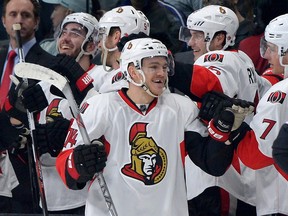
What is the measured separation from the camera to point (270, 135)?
527 centimetres

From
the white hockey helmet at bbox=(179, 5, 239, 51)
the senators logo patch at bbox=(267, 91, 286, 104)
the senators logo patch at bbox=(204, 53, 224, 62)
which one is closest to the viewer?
the senators logo patch at bbox=(267, 91, 286, 104)

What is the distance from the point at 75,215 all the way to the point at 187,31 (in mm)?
1392

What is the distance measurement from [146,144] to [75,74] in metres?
0.93

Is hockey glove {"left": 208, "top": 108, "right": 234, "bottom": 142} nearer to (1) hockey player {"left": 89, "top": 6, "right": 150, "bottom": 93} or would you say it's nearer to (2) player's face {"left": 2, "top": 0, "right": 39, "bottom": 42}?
(1) hockey player {"left": 89, "top": 6, "right": 150, "bottom": 93}

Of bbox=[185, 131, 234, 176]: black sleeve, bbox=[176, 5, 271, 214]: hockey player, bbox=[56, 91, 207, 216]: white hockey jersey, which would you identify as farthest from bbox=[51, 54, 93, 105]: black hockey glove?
bbox=[185, 131, 234, 176]: black sleeve

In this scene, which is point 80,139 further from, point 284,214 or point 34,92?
point 284,214

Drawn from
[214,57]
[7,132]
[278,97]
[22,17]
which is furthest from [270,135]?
[22,17]

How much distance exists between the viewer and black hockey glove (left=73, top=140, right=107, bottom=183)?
5.08 metres

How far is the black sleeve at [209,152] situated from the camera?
520cm

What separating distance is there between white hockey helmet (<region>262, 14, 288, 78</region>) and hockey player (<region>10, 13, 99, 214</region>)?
1.05 meters

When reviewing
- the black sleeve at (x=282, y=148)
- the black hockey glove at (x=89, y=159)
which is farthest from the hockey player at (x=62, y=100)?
the black sleeve at (x=282, y=148)

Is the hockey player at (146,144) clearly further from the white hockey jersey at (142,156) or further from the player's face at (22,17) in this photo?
the player's face at (22,17)

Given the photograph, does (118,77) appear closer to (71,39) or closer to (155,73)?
(155,73)

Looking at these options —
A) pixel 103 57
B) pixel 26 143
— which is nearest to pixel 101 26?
pixel 103 57
